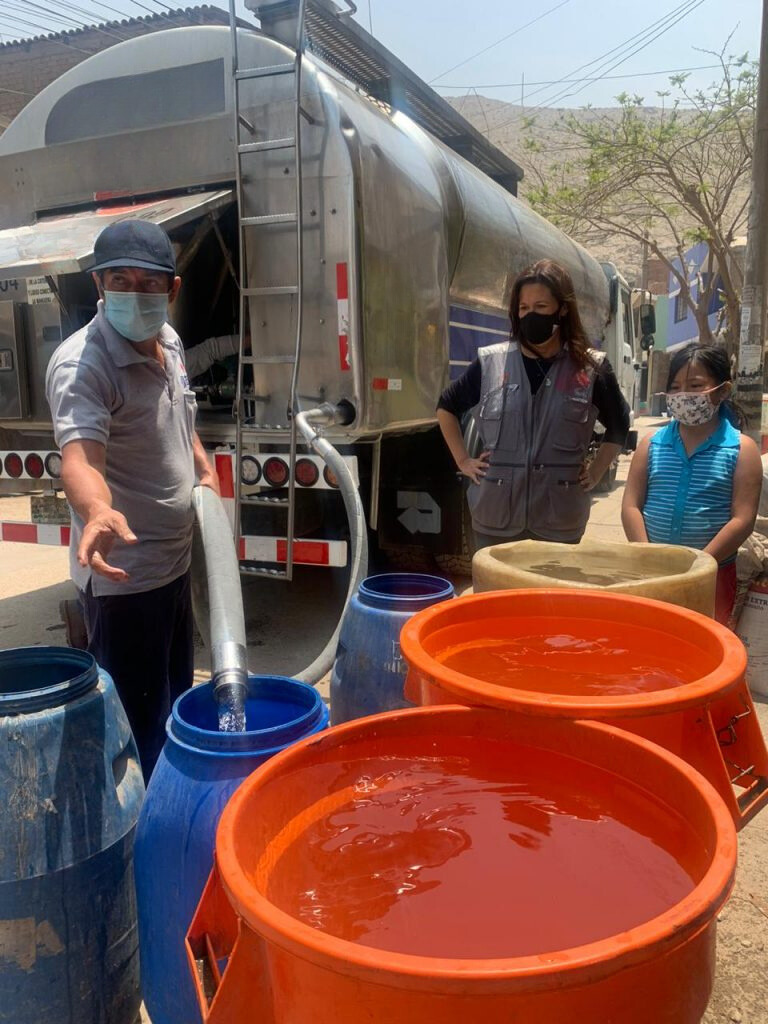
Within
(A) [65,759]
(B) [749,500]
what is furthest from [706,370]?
(A) [65,759]

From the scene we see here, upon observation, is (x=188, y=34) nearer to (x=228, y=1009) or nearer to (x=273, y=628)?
(x=273, y=628)

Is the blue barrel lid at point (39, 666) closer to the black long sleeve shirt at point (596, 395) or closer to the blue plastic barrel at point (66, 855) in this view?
the blue plastic barrel at point (66, 855)

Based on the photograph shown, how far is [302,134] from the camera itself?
382 centimetres

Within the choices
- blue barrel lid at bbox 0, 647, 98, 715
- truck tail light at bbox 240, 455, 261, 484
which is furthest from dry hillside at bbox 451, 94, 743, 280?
blue barrel lid at bbox 0, 647, 98, 715

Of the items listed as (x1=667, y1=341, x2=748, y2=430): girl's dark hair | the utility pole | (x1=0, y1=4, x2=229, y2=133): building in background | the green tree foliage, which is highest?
(x1=0, y1=4, x2=229, y2=133): building in background

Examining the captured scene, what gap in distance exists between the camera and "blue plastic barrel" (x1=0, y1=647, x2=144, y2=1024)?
1610 millimetres

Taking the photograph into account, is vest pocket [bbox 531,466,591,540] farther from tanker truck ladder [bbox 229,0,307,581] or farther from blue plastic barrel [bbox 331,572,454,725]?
tanker truck ladder [bbox 229,0,307,581]

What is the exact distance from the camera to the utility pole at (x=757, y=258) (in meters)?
9.34

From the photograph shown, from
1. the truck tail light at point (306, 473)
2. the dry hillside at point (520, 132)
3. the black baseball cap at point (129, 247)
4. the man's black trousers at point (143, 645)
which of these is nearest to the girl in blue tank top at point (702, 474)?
the truck tail light at point (306, 473)

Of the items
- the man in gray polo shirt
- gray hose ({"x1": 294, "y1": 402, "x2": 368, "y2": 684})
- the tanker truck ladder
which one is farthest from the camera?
the tanker truck ladder

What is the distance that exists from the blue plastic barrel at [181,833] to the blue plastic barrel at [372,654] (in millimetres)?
633

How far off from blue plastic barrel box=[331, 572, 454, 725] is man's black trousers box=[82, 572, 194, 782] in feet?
1.74

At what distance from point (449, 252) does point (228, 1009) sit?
4.43 m

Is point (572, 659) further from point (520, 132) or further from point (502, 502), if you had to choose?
point (520, 132)
